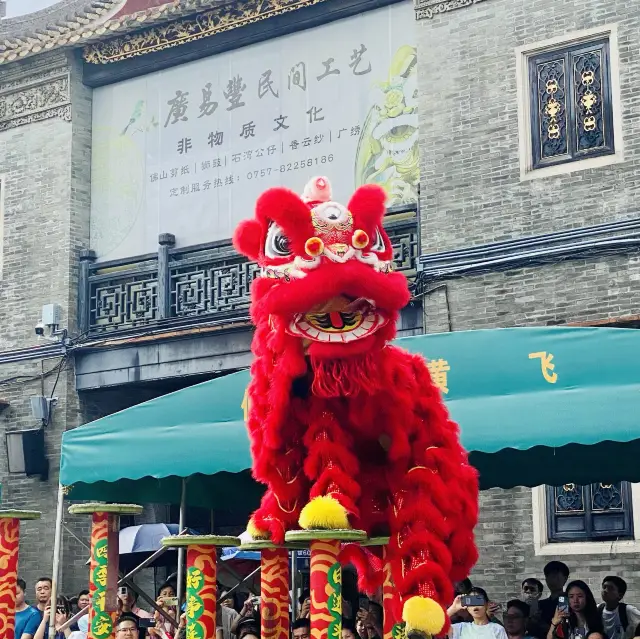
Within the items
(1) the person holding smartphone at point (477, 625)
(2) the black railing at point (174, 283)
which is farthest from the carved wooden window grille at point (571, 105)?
(1) the person holding smartphone at point (477, 625)

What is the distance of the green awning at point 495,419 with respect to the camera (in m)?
7.39

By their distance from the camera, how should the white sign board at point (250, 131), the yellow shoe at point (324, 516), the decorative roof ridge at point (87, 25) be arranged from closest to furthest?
the yellow shoe at point (324, 516) → the white sign board at point (250, 131) → the decorative roof ridge at point (87, 25)

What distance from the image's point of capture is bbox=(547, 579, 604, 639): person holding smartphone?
912 cm

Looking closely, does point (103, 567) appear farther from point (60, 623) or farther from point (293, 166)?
point (293, 166)

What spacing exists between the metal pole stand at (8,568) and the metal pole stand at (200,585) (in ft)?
3.86

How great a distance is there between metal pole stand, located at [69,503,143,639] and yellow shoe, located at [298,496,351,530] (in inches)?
64.2

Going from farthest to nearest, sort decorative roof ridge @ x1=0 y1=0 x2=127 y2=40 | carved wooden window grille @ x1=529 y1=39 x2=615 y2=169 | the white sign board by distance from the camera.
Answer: decorative roof ridge @ x1=0 y1=0 x2=127 y2=40, the white sign board, carved wooden window grille @ x1=529 y1=39 x2=615 y2=169

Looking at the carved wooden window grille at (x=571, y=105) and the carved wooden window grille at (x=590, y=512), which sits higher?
the carved wooden window grille at (x=571, y=105)

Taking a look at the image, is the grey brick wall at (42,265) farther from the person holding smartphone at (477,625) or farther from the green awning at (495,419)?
the person holding smartphone at (477,625)

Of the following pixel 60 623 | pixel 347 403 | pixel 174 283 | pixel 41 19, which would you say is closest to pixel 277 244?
pixel 347 403

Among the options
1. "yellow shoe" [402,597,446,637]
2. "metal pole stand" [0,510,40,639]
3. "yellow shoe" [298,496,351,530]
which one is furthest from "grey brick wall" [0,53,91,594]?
"yellow shoe" [402,597,446,637]

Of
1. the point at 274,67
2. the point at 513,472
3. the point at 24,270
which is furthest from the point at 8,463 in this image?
the point at 513,472

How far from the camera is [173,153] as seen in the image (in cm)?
1563

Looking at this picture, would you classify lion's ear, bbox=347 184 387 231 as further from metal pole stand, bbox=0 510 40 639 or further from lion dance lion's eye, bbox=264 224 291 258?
metal pole stand, bbox=0 510 40 639
